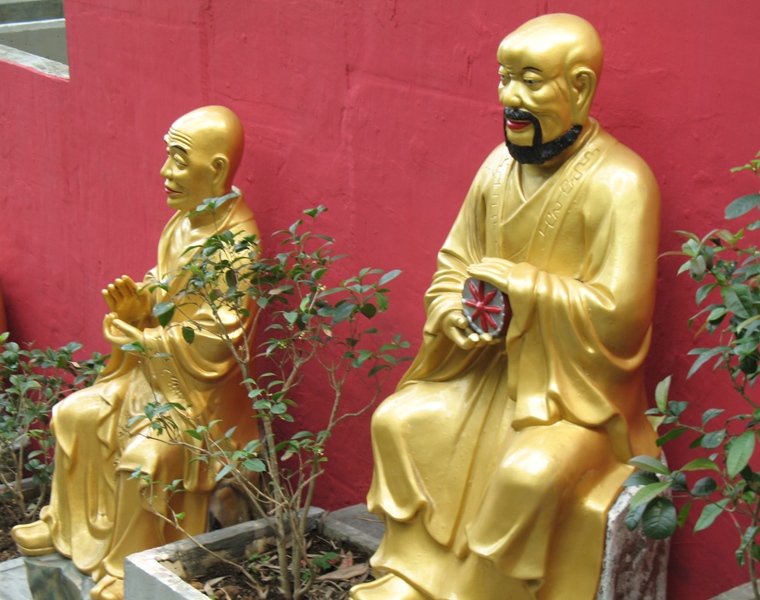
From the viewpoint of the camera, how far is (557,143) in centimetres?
311

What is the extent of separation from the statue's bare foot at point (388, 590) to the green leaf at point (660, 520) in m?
0.87

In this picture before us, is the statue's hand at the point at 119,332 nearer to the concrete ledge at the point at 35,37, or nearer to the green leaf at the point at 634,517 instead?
the green leaf at the point at 634,517

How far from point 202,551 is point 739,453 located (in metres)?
2.10

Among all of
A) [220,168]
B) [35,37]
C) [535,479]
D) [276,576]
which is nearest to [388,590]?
[535,479]

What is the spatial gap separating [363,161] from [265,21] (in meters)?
0.75

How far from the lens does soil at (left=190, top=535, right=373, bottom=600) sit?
150 inches

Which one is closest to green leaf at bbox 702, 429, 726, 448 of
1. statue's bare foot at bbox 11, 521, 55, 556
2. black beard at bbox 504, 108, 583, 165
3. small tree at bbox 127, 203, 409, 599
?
black beard at bbox 504, 108, 583, 165

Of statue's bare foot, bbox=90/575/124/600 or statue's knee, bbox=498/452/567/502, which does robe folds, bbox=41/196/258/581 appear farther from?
statue's knee, bbox=498/452/567/502

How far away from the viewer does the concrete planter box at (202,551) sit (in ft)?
11.9

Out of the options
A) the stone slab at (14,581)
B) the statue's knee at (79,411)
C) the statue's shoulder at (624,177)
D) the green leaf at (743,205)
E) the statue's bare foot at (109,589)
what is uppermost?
the green leaf at (743,205)

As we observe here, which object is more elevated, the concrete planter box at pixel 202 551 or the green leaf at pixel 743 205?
the green leaf at pixel 743 205

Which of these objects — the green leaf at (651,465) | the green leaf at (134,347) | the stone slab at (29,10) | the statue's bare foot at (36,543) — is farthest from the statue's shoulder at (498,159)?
the stone slab at (29,10)

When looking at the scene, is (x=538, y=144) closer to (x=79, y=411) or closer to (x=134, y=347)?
(x=134, y=347)

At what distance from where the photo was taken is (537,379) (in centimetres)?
310
